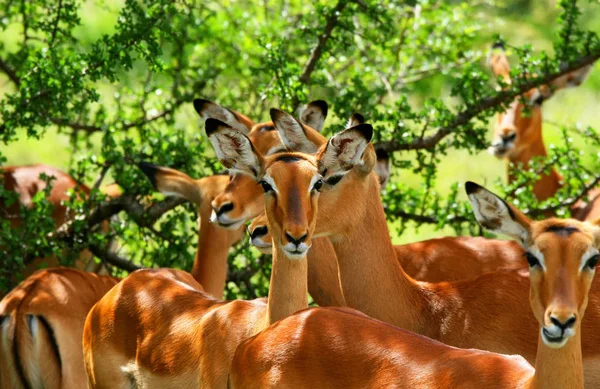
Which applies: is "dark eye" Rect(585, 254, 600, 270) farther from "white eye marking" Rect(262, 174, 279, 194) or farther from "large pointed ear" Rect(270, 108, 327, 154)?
"large pointed ear" Rect(270, 108, 327, 154)

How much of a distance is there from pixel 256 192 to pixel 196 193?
61 cm

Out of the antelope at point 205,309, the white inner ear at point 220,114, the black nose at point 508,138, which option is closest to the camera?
the antelope at point 205,309

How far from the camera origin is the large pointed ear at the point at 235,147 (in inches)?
194

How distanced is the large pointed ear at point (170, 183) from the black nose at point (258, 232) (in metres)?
1.20

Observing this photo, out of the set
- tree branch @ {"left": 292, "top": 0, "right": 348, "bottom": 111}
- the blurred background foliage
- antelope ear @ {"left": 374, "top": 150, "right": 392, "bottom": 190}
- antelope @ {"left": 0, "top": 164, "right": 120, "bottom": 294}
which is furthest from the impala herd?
antelope @ {"left": 0, "top": 164, "right": 120, "bottom": 294}

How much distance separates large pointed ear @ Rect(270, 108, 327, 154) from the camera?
562 cm

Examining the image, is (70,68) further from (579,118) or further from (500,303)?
(579,118)

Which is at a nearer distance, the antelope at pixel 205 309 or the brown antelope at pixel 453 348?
the brown antelope at pixel 453 348

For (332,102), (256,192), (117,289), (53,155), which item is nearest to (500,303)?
(256,192)

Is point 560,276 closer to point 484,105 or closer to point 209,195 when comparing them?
point 209,195

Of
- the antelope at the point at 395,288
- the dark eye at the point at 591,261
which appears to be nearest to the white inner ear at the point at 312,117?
the antelope at the point at 395,288

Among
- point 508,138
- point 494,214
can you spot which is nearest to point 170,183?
point 494,214

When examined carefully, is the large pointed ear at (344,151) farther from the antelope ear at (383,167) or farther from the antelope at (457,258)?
the antelope ear at (383,167)

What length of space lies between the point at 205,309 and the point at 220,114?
1.73m
